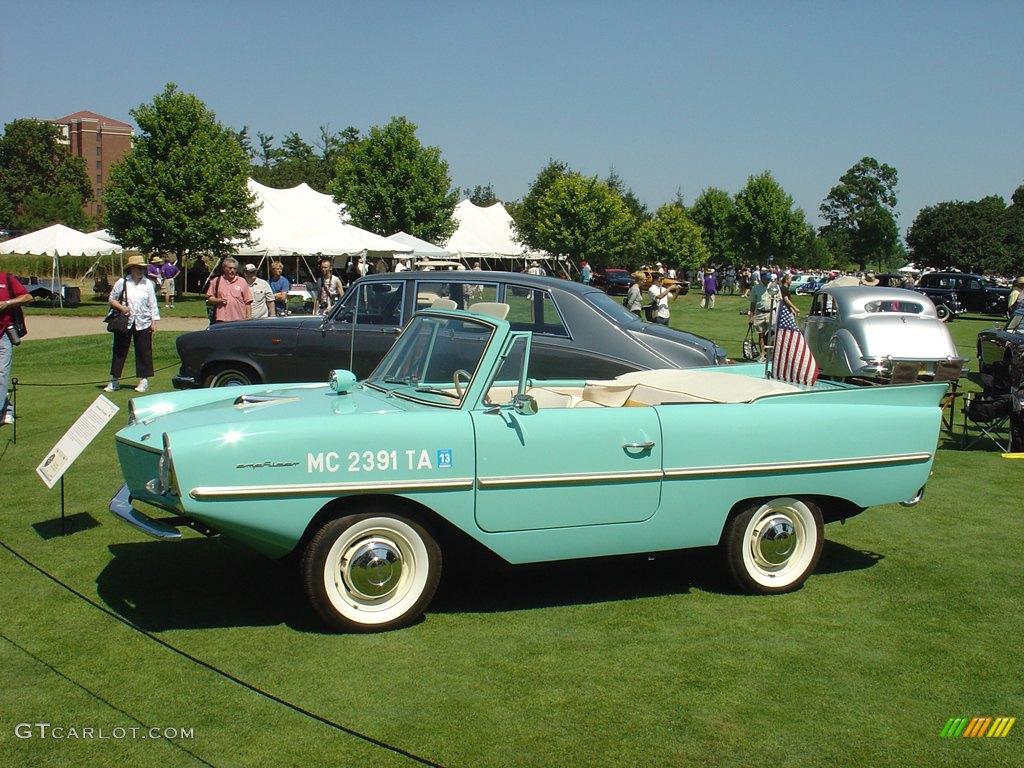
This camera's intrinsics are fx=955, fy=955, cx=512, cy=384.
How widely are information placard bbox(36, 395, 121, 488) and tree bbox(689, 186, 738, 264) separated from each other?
80.5 m

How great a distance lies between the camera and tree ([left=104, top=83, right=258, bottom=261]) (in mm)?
37625

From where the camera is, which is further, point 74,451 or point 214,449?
point 74,451

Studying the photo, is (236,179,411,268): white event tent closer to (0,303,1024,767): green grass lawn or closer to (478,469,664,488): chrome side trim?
(0,303,1024,767): green grass lawn

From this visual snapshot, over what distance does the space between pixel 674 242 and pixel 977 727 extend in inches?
2794

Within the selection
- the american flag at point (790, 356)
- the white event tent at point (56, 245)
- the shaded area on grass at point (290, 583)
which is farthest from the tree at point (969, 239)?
the shaded area on grass at point (290, 583)

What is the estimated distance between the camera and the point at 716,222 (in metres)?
85.1

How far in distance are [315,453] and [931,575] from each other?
3.85 metres

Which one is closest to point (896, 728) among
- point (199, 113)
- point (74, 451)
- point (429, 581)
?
point (429, 581)

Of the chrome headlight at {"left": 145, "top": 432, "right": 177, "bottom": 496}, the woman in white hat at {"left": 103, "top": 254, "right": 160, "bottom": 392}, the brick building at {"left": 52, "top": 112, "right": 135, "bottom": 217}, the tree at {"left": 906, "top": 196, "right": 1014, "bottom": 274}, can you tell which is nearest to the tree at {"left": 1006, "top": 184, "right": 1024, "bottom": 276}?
the tree at {"left": 906, "top": 196, "right": 1014, "bottom": 274}

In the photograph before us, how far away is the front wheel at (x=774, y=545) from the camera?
17.5 feet

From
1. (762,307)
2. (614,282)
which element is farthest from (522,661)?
(614,282)

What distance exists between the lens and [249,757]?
3.47 meters

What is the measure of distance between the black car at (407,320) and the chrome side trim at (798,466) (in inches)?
138

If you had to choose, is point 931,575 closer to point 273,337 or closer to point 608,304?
point 608,304
